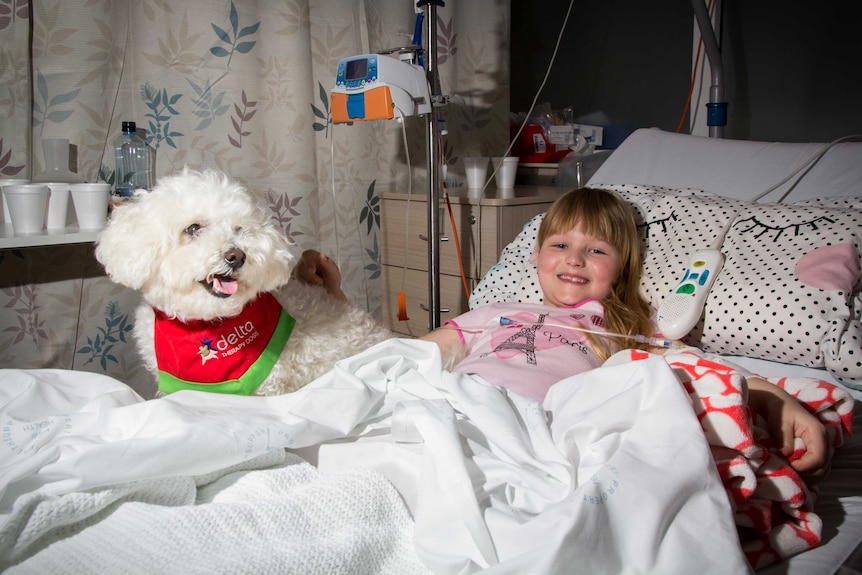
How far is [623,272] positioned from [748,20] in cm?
130

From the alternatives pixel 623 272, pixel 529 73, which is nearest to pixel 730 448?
pixel 623 272

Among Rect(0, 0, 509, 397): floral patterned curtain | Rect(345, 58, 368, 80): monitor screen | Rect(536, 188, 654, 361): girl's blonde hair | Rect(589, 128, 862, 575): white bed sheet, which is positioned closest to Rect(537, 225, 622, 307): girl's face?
Rect(536, 188, 654, 361): girl's blonde hair

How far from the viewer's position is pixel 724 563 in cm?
65

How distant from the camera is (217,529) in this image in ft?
2.33

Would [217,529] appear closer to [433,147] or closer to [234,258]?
[234,258]

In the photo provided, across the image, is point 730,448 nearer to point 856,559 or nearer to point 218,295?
point 856,559

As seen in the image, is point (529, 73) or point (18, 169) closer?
point (18, 169)

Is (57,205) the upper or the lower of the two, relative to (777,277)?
upper

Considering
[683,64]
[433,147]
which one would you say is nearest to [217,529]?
[433,147]

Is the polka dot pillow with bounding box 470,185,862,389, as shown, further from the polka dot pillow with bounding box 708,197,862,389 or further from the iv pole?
the iv pole

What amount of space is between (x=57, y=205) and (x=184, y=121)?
460 mm

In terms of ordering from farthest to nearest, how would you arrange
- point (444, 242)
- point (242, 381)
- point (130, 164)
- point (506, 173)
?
point (506, 173), point (444, 242), point (130, 164), point (242, 381)

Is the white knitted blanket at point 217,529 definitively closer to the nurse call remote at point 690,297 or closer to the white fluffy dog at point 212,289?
the white fluffy dog at point 212,289

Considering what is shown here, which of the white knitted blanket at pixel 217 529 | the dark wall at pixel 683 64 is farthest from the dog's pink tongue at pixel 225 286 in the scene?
the dark wall at pixel 683 64
